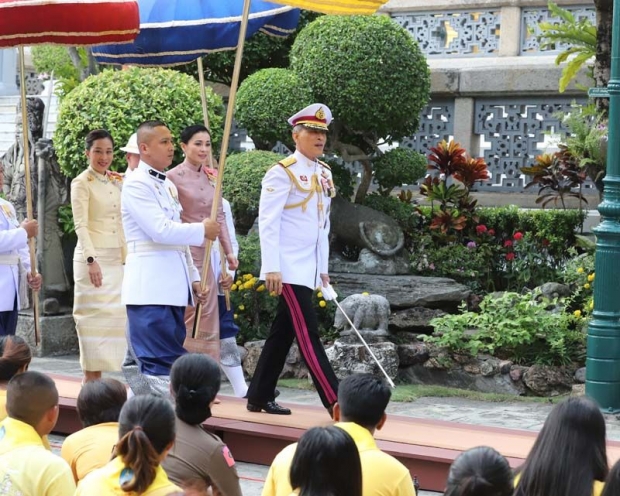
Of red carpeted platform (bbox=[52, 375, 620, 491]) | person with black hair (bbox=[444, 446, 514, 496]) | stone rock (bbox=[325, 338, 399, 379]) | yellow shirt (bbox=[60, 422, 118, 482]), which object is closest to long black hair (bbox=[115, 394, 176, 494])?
yellow shirt (bbox=[60, 422, 118, 482])

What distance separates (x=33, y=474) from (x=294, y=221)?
135 inches

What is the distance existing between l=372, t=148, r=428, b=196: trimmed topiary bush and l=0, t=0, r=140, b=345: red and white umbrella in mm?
4141

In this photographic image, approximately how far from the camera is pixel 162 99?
10.6m

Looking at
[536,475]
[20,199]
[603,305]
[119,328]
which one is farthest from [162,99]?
[536,475]

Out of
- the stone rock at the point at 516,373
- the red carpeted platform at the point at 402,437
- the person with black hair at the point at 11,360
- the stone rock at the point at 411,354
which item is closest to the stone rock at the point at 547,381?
the stone rock at the point at 516,373

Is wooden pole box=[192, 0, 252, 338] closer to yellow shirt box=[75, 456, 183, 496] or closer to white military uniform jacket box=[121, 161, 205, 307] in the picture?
white military uniform jacket box=[121, 161, 205, 307]

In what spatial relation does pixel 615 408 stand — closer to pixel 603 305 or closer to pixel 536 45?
pixel 603 305

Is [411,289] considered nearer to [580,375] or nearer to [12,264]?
[580,375]

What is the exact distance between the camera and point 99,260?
8695 mm

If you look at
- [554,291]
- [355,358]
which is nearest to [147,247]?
[355,358]

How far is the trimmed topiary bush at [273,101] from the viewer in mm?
11109

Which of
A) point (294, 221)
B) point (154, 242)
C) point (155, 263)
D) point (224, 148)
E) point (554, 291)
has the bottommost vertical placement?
point (554, 291)

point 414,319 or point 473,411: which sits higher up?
point 414,319

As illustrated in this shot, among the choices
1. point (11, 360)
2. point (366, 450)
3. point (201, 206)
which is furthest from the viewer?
point (201, 206)
